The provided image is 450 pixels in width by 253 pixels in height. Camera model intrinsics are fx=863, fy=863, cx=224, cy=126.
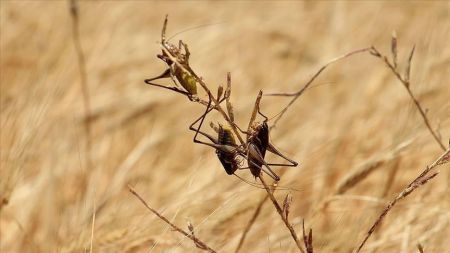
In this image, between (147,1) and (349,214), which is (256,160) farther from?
(147,1)

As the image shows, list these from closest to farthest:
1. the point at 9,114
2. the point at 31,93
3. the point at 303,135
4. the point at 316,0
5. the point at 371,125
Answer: the point at 9,114 → the point at 31,93 → the point at 371,125 → the point at 303,135 → the point at 316,0

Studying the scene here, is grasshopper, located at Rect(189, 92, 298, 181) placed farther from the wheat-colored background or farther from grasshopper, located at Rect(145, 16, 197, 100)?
the wheat-colored background

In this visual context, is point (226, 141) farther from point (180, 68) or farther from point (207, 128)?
point (207, 128)

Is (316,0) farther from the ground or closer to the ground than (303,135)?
farther from the ground

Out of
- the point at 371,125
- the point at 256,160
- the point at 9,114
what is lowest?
the point at 256,160

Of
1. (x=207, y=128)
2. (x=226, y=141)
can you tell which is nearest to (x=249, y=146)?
(x=226, y=141)

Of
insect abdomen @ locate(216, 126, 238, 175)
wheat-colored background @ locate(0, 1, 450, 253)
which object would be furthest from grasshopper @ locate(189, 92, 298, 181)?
wheat-colored background @ locate(0, 1, 450, 253)

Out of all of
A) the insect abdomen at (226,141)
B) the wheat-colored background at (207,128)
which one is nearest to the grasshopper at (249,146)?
the insect abdomen at (226,141)

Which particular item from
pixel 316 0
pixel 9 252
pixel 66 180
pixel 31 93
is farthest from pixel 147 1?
pixel 9 252
